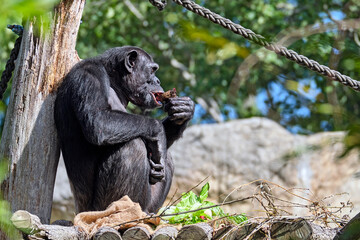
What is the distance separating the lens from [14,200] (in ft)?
14.5

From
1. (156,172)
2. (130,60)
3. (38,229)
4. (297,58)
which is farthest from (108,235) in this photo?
(130,60)

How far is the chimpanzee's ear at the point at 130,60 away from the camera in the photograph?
218 inches

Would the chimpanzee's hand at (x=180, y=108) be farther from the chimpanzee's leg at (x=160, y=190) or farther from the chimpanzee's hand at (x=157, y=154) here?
the chimpanzee's leg at (x=160, y=190)

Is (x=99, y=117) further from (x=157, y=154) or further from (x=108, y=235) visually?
(x=108, y=235)

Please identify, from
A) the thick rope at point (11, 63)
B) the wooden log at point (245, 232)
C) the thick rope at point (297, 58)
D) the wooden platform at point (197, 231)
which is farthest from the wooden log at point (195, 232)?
the thick rope at point (11, 63)

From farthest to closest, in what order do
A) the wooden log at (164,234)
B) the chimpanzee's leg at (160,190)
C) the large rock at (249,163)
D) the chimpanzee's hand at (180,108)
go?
the large rock at (249,163) → the chimpanzee's leg at (160,190) → the chimpanzee's hand at (180,108) → the wooden log at (164,234)

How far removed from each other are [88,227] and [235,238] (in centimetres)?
117

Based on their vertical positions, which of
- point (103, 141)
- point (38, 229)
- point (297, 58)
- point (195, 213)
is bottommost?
point (195, 213)

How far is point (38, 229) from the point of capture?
11.3 feet

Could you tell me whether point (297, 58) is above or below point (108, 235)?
above

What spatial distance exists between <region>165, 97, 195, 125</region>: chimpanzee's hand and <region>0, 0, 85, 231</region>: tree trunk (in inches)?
45.8

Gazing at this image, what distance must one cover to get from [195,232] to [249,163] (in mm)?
7819

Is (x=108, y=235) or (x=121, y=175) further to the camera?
(x=121, y=175)

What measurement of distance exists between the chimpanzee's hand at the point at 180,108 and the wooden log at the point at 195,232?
1.73 metres
